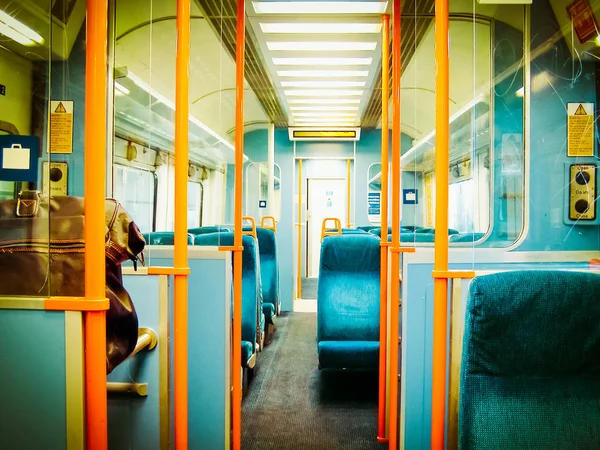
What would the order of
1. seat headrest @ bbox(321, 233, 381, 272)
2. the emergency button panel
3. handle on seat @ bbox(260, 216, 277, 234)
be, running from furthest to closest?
handle on seat @ bbox(260, 216, 277, 234)
seat headrest @ bbox(321, 233, 381, 272)
the emergency button panel

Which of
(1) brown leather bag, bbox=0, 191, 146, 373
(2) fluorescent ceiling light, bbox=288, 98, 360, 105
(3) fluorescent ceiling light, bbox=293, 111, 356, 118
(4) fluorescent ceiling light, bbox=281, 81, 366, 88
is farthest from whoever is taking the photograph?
Result: (3) fluorescent ceiling light, bbox=293, 111, 356, 118

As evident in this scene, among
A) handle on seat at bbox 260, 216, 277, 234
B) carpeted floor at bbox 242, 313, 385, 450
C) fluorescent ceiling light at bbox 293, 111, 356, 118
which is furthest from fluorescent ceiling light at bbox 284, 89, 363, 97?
carpeted floor at bbox 242, 313, 385, 450

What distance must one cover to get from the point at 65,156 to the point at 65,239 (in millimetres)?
1610

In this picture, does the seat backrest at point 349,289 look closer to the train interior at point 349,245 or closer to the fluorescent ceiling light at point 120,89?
the train interior at point 349,245

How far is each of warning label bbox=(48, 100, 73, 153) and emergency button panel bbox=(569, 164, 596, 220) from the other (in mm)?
2871

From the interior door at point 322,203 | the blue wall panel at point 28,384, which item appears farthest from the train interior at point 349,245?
the interior door at point 322,203

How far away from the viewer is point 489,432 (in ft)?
4.00

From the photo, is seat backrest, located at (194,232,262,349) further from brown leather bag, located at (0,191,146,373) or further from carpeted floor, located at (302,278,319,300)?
carpeted floor, located at (302,278,319,300)

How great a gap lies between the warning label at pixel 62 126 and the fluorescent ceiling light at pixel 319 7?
5.11 feet

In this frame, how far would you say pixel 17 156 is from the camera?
118cm

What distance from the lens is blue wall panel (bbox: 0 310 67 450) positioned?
1133 mm

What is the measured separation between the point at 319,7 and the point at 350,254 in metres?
1.97

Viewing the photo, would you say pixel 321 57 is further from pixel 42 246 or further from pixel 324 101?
pixel 42 246

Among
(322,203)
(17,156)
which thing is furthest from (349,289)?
(322,203)
